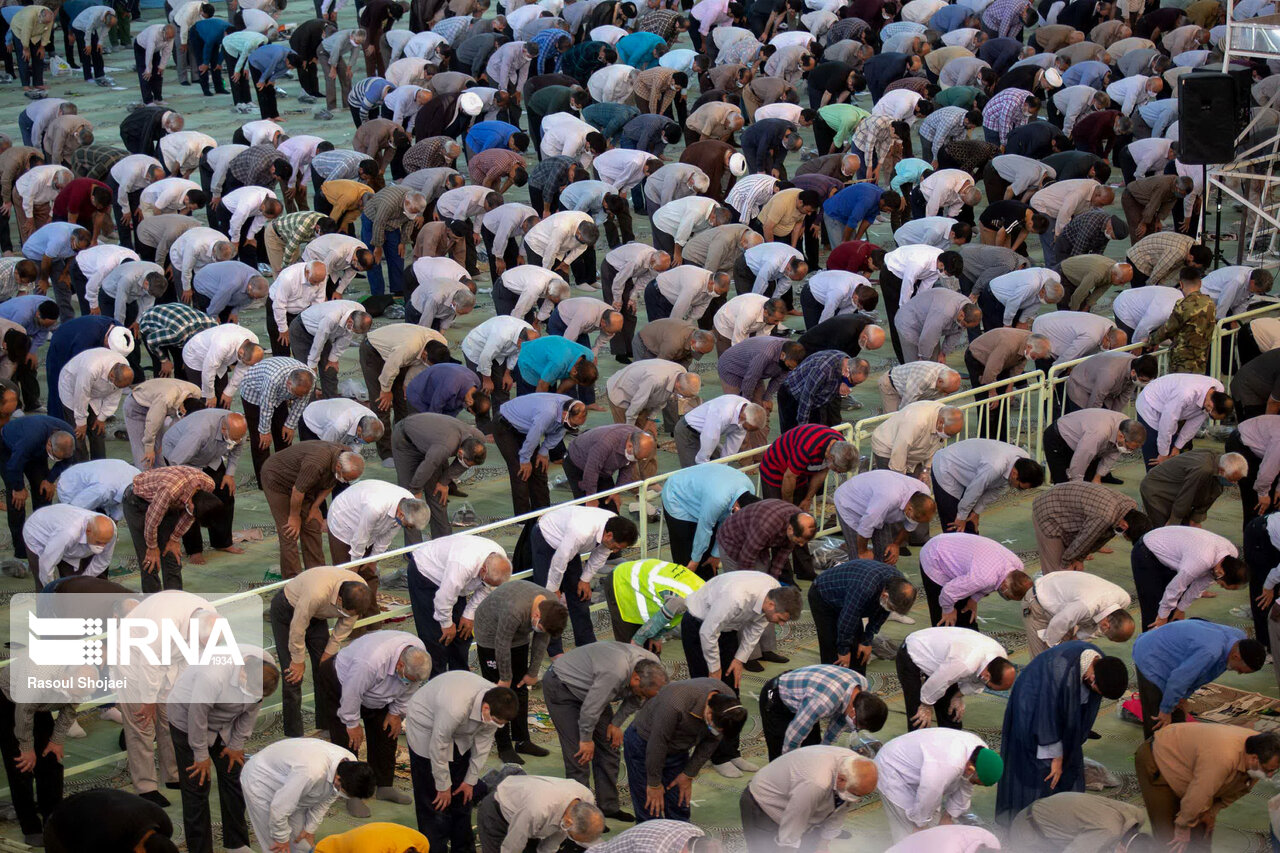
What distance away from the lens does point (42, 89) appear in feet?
86.2

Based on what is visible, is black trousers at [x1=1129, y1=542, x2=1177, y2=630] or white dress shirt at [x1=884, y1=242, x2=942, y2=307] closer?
black trousers at [x1=1129, y1=542, x2=1177, y2=630]

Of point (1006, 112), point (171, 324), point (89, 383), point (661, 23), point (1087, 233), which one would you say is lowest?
point (1087, 233)

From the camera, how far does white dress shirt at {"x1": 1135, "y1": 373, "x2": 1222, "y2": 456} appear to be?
14.7 meters

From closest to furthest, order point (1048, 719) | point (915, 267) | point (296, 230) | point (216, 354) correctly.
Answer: point (1048, 719), point (216, 354), point (915, 267), point (296, 230)

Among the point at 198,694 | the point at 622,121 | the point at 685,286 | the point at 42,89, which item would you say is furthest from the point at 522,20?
the point at 198,694

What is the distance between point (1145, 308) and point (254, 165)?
9.18 metres

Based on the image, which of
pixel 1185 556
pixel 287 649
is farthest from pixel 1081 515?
pixel 287 649

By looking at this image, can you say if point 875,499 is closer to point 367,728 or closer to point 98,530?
point 367,728

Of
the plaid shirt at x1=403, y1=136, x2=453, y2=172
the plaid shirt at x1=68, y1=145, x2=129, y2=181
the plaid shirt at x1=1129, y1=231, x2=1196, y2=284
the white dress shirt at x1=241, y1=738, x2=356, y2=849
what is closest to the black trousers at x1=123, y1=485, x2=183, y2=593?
the white dress shirt at x1=241, y1=738, x2=356, y2=849

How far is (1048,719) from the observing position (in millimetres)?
10719

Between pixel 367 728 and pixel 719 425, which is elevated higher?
pixel 719 425

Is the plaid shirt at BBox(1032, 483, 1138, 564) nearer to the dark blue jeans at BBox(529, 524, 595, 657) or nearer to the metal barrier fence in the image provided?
the metal barrier fence

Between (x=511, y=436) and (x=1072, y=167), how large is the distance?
8.08 metres

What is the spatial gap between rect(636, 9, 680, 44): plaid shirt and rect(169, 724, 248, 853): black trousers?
16587 millimetres
